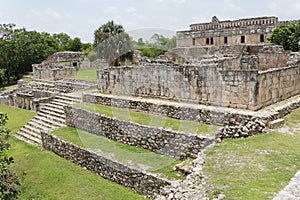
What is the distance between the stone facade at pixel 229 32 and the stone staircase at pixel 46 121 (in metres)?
17.8

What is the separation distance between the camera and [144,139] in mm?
9148

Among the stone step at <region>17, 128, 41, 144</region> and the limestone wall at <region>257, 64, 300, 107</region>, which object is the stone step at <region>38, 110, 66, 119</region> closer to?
the stone step at <region>17, 128, 41, 144</region>

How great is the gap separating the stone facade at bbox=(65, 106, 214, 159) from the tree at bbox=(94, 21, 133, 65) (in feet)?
57.1

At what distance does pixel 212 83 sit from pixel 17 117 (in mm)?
12556

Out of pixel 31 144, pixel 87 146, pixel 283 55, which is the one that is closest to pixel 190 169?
pixel 87 146

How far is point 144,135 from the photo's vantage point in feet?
29.9

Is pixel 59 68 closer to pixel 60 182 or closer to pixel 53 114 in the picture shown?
pixel 53 114

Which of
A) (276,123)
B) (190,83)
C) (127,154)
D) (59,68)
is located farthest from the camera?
(59,68)

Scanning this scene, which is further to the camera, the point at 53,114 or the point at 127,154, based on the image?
the point at 53,114

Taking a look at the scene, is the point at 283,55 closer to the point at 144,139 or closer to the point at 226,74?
the point at 226,74

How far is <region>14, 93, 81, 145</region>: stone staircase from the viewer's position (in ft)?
43.1

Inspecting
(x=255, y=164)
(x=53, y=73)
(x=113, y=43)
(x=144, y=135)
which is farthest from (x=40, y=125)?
(x=113, y=43)

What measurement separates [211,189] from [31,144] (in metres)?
9.48

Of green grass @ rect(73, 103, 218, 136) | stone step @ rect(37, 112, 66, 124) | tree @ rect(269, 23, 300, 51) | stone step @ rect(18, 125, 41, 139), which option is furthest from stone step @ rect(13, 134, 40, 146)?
tree @ rect(269, 23, 300, 51)
